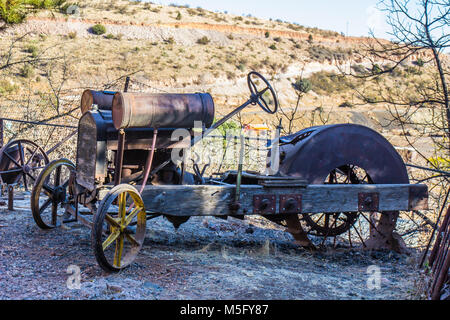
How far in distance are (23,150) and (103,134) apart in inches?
153

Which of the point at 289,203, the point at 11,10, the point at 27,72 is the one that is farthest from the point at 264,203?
the point at 27,72

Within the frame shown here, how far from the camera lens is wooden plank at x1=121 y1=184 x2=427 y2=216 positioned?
505 centimetres

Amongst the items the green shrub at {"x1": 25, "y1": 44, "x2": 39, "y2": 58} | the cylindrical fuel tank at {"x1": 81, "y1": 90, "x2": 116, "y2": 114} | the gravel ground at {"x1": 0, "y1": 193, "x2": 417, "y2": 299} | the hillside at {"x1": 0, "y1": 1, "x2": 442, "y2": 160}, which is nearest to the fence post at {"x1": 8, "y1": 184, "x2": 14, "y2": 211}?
the gravel ground at {"x1": 0, "y1": 193, "x2": 417, "y2": 299}

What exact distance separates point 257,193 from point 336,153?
3.77 ft

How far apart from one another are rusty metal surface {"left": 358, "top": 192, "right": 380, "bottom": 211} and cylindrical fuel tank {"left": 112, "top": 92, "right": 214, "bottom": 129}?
202cm

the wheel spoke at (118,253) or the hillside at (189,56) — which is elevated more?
the hillside at (189,56)

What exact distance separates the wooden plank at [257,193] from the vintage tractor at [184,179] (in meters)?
0.01

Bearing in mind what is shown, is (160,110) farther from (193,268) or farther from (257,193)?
(193,268)

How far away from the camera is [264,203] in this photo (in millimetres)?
5332

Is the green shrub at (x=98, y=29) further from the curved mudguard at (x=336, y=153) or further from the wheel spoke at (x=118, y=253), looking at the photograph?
the wheel spoke at (x=118, y=253)

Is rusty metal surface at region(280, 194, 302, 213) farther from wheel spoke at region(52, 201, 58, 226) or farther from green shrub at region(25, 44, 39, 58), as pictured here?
green shrub at region(25, 44, 39, 58)

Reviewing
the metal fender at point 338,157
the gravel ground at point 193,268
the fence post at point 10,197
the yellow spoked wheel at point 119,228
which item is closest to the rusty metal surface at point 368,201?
the metal fender at point 338,157

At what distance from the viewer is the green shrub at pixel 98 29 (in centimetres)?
5325

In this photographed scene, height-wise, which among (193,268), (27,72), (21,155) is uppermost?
(27,72)
